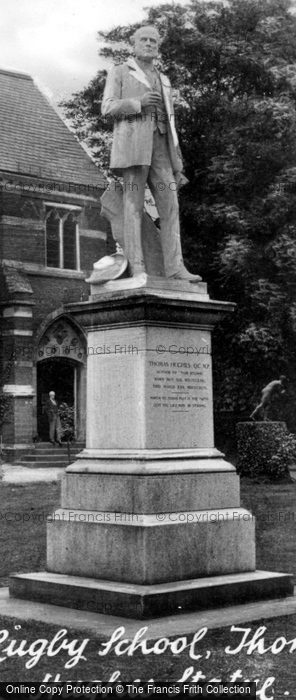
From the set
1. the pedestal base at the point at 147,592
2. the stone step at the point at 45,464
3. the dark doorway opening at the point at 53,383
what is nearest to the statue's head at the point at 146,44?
the pedestal base at the point at 147,592

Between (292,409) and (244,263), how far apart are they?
578cm

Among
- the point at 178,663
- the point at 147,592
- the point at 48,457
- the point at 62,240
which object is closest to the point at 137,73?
the point at 147,592

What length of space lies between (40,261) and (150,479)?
2632 cm

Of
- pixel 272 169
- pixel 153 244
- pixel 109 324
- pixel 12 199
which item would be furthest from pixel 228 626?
pixel 12 199

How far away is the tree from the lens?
30.7 metres

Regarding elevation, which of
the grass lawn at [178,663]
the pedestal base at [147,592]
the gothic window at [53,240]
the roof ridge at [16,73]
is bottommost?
the grass lawn at [178,663]

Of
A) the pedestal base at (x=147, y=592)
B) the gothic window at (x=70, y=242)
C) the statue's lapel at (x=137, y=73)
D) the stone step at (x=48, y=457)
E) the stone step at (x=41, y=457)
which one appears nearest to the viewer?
the pedestal base at (x=147, y=592)

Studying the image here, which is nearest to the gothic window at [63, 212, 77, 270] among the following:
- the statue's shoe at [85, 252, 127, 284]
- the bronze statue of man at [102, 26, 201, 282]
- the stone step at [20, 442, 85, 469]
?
the stone step at [20, 442, 85, 469]

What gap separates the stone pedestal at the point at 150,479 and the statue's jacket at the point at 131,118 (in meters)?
1.15

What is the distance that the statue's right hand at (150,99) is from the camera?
9.66 m

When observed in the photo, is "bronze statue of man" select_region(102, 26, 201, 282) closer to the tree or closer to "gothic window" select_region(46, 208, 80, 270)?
the tree

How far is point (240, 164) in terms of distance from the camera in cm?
3152

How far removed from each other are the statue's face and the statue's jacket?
0.10 m

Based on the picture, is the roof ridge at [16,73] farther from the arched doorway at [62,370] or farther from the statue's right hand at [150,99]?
the statue's right hand at [150,99]
